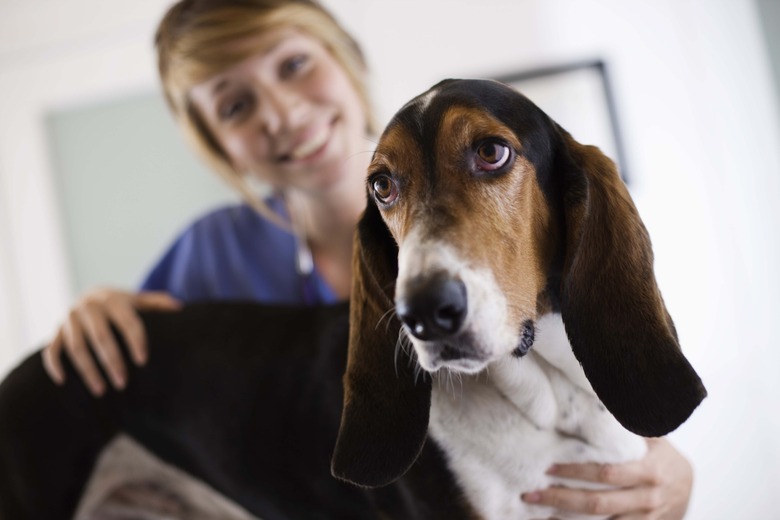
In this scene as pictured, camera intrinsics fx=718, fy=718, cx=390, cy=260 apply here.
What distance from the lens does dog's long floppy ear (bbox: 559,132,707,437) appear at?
84 centimetres

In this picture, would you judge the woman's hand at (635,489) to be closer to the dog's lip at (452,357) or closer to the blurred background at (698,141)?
the blurred background at (698,141)

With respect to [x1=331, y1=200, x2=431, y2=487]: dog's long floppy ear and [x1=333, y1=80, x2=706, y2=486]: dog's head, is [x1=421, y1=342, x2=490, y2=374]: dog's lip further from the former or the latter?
[x1=331, y1=200, x2=431, y2=487]: dog's long floppy ear

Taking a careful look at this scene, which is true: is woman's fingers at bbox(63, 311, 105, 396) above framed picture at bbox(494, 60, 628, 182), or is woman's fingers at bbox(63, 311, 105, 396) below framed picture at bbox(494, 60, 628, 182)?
below

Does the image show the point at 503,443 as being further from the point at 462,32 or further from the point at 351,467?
the point at 462,32

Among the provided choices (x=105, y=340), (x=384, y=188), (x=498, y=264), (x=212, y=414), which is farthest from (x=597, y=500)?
(x=105, y=340)

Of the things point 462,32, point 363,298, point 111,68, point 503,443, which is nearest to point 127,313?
→ point 363,298

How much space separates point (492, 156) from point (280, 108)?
822 mm

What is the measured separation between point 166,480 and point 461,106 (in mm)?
1308

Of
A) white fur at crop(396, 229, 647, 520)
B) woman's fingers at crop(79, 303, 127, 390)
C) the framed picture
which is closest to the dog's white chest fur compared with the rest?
white fur at crop(396, 229, 647, 520)

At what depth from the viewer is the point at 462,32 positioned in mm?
2996

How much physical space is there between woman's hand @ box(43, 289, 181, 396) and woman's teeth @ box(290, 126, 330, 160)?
55 cm

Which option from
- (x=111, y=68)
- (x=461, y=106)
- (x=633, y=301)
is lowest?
(x=633, y=301)

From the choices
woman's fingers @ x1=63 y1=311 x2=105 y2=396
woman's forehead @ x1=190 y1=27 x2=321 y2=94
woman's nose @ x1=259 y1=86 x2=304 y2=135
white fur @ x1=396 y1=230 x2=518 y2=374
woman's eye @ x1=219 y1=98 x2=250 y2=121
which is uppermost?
woman's forehead @ x1=190 y1=27 x2=321 y2=94

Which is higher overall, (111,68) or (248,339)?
(111,68)
